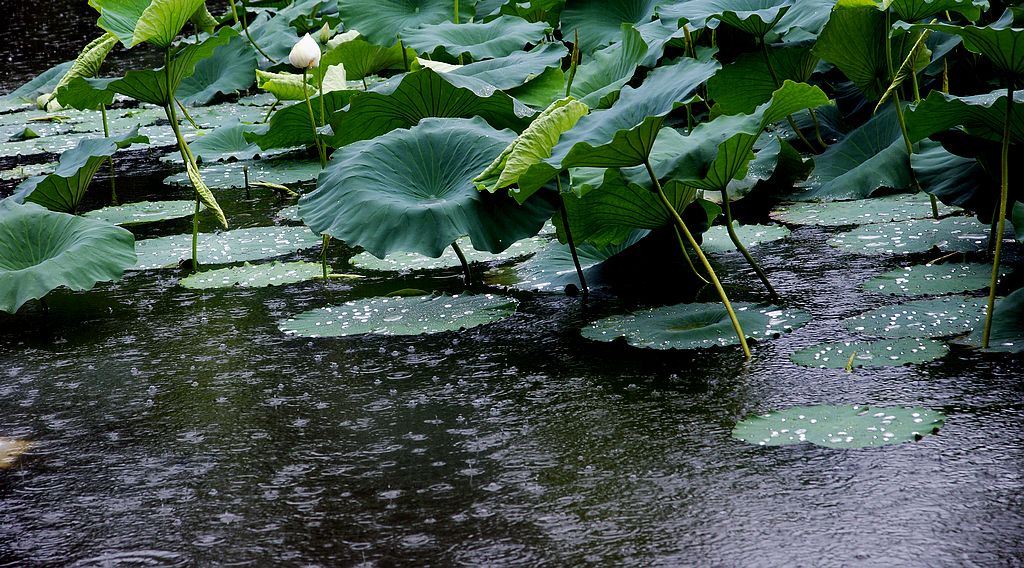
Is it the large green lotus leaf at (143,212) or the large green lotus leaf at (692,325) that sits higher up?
the large green lotus leaf at (143,212)

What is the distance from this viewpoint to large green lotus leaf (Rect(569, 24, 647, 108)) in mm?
2621

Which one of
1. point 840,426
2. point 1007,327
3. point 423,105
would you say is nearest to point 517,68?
point 423,105

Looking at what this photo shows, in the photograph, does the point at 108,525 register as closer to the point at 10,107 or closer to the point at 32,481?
the point at 32,481

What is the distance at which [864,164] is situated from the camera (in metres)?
2.84

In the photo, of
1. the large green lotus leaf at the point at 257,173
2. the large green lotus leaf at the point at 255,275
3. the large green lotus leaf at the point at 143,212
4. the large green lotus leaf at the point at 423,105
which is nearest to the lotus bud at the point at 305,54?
the large green lotus leaf at the point at 423,105

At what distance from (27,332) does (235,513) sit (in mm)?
1169

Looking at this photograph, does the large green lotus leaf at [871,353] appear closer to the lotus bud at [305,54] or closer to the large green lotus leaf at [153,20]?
the lotus bud at [305,54]

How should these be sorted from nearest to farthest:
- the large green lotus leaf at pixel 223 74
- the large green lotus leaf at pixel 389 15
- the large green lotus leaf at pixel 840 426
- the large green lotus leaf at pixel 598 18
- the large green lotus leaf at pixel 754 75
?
the large green lotus leaf at pixel 840 426 < the large green lotus leaf at pixel 754 75 < the large green lotus leaf at pixel 598 18 < the large green lotus leaf at pixel 389 15 < the large green lotus leaf at pixel 223 74

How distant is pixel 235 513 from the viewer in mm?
1440

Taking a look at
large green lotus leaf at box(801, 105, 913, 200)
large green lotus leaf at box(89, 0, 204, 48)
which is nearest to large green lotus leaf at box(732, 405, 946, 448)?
large green lotus leaf at box(801, 105, 913, 200)

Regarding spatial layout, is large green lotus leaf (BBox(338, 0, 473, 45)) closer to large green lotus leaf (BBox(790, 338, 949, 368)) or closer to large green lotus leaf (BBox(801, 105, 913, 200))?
large green lotus leaf (BBox(801, 105, 913, 200))

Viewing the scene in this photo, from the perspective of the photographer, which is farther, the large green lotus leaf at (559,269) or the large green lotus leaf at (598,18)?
the large green lotus leaf at (598,18)

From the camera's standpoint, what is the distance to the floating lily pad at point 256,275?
2.56 m

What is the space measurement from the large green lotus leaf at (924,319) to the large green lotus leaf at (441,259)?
934mm
